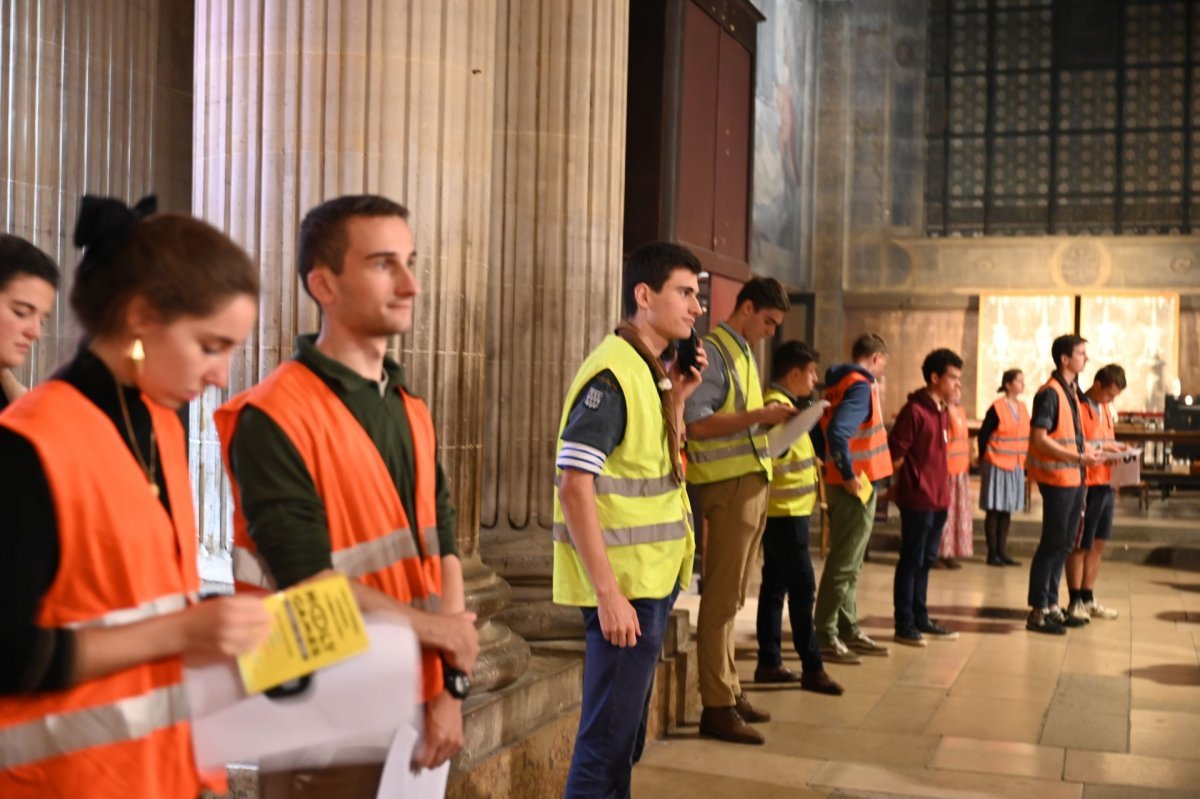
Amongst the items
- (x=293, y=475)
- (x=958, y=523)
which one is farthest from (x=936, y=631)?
(x=293, y=475)

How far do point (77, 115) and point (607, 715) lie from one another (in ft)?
13.5

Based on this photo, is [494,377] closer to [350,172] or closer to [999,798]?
[350,172]

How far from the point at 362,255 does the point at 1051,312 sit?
20.6m

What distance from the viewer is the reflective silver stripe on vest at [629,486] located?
3963mm

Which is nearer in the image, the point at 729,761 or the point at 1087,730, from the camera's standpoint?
the point at 729,761

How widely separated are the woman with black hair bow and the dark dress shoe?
565 centimetres

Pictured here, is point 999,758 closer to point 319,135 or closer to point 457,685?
point 319,135

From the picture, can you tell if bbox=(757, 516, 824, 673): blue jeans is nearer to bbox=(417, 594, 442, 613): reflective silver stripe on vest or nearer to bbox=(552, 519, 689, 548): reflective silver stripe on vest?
bbox=(552, 519, 689, 548): reflective silver stripe on vest

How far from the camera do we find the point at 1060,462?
29.8 feet

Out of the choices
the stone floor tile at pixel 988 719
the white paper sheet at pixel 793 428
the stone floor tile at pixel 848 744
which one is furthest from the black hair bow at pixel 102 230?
the stone floor tile at pixel 988 719

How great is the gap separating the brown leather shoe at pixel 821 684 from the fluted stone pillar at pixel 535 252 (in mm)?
1850

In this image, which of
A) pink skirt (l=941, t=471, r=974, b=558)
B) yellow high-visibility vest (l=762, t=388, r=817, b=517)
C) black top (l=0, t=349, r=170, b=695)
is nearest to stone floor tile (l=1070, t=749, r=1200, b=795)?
yellow high-visibility vest (l=762, t=388, r=817, b=517)

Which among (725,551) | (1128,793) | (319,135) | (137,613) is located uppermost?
(319,135)

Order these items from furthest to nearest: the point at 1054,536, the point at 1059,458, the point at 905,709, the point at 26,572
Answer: the point at 1054,536
the point at 1059,458
the point at 905,709
the point at 26,572
